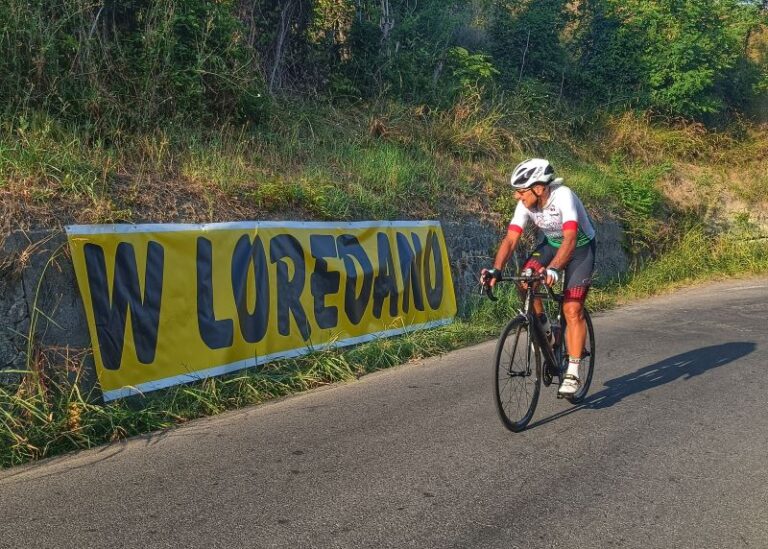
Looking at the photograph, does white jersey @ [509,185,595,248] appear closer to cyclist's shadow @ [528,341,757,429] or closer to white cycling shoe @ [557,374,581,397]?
white cycling shoe @ [557,374,581,397]

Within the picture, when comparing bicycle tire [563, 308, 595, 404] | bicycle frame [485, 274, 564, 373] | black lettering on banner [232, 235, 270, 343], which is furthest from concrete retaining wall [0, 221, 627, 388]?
bicycle tire [563, 308, 595, 404]

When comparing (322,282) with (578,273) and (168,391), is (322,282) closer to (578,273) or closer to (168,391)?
(168,391)

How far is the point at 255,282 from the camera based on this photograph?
733 centimetres

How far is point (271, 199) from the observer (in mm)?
8320

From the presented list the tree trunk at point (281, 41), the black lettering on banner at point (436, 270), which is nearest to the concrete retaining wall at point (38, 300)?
the black lettering on banner at point (436, 270)

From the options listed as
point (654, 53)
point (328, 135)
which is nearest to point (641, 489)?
point (328, 135)

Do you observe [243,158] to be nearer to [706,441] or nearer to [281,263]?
[281,263]

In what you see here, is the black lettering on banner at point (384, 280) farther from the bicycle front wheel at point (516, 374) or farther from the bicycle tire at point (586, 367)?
the bicycle front wheel at point (516, 374)

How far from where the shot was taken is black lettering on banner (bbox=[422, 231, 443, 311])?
377 inches

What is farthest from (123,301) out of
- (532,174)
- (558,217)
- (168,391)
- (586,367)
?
(586,367)

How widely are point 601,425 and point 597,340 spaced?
3.42m

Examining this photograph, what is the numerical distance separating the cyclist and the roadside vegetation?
86.9 inches

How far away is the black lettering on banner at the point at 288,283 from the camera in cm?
754

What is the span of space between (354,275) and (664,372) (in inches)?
129
